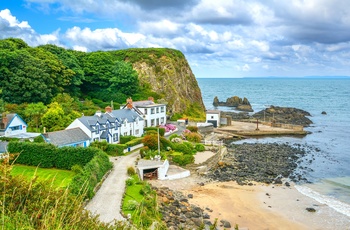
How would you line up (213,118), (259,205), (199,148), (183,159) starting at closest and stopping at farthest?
1. (259,205)
2. (183,159)
3. (199,148)
4. (213,118)

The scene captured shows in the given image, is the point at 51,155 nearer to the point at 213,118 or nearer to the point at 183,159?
the point at 183,159

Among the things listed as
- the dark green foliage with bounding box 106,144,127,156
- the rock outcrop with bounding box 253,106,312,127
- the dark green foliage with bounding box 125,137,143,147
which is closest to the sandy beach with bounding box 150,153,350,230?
the dark green foliage with bounding box 106,144,127,156

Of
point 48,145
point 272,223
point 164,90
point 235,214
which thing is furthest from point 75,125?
point 164,90

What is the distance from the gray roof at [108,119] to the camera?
45.6 metres

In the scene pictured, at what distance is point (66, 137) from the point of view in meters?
41.7

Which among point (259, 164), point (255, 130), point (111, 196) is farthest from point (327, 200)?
point (255, 130)

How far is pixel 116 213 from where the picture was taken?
23.6 m

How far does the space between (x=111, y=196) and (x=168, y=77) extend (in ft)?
199

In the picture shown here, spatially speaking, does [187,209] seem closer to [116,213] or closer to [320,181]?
[116,213]

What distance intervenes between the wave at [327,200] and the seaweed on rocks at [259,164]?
10.2ft

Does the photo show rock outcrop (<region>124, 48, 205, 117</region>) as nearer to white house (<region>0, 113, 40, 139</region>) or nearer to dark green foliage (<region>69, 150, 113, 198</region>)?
white house (<region>0, 113, 40, 139</region>)

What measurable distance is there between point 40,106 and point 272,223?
129 feet

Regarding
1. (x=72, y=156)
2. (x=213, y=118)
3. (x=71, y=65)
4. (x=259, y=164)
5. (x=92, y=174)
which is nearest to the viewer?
(x=92, y=174)

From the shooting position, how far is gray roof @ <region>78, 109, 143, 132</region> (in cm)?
4559
